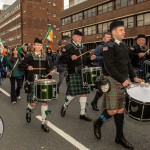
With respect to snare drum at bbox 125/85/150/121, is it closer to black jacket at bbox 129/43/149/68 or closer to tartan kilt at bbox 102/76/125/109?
tartan kilt at bbox 102/76/125/109

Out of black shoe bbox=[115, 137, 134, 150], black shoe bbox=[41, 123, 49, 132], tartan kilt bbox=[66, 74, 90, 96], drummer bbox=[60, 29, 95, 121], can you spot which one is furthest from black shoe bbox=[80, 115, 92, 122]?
black shoe bbox=[115, 137, 134, 150]

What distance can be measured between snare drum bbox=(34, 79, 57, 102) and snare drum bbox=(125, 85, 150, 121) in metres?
1.86

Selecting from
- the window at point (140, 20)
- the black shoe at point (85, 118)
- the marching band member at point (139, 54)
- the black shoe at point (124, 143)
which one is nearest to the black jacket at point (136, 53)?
the marching band member at point (139, 54)

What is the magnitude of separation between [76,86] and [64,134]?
153cm

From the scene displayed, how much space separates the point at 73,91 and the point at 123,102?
7.04 feet

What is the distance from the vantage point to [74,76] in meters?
7.04

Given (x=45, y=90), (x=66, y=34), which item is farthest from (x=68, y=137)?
(x=66, y=34)

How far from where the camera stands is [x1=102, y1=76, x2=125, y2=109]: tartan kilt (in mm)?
4969

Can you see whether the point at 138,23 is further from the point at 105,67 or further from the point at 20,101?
the point at 105,67

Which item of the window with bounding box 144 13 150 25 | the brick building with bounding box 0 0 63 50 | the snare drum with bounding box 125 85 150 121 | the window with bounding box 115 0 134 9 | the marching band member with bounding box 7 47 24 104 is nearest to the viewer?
the snare drum with bounding box 125 85 150 121

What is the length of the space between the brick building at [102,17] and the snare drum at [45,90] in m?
31.5

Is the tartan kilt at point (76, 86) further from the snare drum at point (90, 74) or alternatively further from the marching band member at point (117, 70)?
the marching band member at point (117, 70)

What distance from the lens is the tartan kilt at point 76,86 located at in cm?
696

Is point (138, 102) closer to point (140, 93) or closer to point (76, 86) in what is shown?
point (140, 93)
